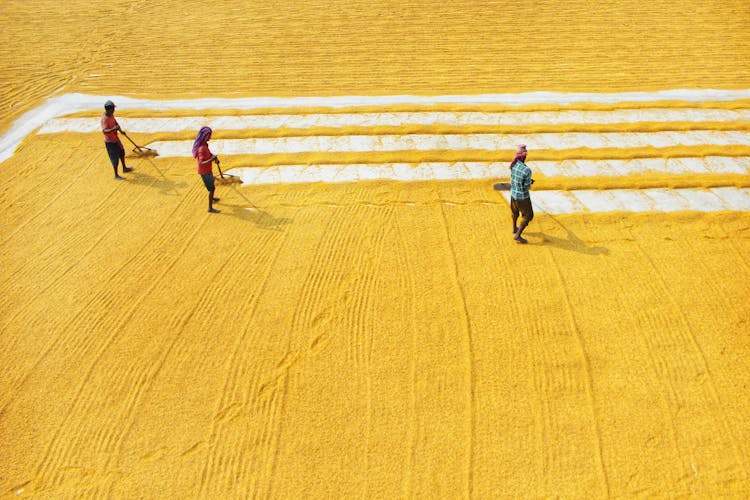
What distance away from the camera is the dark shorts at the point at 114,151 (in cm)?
859

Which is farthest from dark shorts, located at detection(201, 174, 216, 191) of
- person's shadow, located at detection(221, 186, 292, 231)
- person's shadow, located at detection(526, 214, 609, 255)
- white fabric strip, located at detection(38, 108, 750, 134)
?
person's shadow, located at detection(526, 214, 609, 255)

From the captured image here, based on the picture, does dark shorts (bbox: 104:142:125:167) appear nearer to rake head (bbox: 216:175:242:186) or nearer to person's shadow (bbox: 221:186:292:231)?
rake head (bbox: 216:175:242:186)

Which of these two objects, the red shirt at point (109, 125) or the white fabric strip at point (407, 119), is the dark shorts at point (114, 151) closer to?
the red shirt at point (109, 125)

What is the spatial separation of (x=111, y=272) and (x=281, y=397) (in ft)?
12.0

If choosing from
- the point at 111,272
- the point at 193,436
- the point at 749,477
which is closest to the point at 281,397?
the point at 193,436

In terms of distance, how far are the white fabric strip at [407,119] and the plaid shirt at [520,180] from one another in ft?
12.9

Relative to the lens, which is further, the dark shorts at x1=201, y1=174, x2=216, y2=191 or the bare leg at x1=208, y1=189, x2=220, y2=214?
the bare leg at x1=208, y1=189, x2=220, y2=214

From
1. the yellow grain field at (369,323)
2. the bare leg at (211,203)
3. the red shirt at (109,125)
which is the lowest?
the yellow grain field at (369,323)

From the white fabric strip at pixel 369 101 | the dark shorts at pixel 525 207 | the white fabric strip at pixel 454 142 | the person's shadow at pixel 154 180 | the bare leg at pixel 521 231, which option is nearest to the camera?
the dark shorts at pixel 525 207

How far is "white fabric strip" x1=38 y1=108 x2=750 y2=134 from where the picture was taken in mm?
10328

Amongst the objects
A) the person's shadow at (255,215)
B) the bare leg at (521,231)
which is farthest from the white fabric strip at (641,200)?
the person's shadow at (255,215)

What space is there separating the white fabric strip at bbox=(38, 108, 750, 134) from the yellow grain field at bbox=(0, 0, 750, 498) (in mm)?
228

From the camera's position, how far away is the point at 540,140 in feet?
32.0

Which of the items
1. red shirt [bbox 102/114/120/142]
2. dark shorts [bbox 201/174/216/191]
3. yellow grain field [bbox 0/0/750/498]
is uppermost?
red shirt [bbox 102/114/120/142]
